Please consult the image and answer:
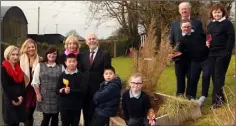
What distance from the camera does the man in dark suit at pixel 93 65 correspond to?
5.52 meters

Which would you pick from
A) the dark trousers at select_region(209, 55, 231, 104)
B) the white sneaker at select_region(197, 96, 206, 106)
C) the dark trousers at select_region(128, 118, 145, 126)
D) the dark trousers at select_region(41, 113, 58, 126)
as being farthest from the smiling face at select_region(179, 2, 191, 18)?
the dark trousers at select_region(41, 113, 58, 126)

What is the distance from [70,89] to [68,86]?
54 millimetres

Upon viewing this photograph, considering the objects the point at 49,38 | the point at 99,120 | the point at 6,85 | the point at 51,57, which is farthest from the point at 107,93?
the point at 49,38

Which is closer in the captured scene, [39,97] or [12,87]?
[12,87]

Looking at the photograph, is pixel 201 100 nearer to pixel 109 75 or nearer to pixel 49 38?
pixel 109 75

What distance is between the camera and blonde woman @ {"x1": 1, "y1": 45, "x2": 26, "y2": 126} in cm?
525

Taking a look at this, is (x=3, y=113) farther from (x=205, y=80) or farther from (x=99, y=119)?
(x=205, y=80)

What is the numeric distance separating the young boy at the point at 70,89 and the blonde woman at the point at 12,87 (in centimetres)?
55

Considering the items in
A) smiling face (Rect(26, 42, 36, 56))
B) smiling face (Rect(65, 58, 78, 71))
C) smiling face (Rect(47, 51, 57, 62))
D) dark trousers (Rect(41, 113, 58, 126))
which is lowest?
dark trousers (Rect(41, 113, 58, 126))

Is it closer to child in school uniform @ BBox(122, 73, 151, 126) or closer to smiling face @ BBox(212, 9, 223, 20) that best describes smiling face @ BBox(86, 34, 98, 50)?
child in school uniform @ BBox(122, 73, 151, 126)

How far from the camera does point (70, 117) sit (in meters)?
5.44

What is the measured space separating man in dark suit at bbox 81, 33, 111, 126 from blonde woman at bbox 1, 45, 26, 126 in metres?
0.89

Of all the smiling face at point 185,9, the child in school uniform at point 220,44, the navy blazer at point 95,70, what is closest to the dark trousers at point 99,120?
the navy blazer at point 95,70

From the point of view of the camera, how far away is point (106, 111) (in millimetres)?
5324
